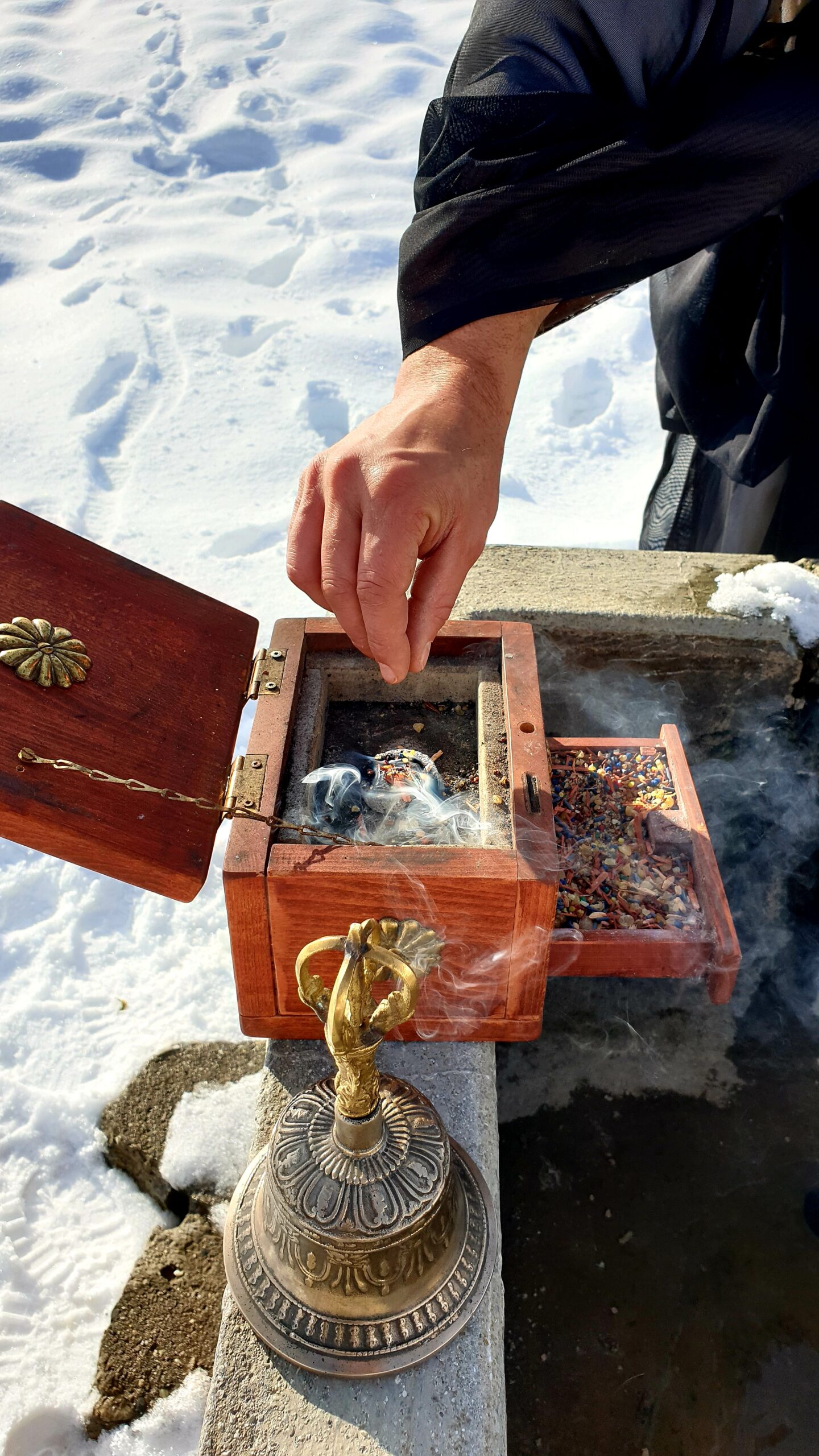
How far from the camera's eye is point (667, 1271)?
2248 millimetres

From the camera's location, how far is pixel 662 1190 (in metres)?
2.37

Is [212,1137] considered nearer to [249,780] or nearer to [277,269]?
[249,780]

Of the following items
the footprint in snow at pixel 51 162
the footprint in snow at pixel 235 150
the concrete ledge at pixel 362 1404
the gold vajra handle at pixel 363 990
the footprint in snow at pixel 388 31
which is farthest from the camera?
the footprint in snow at pixel 388 31

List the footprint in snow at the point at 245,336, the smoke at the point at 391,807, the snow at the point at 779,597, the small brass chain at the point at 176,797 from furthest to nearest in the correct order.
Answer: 1. the footprint in snow at the point at 245,336
2. the snow at the point at 779,597
3. the smoke at the point at 391,807
4. the small brass chain at the point at 176,797

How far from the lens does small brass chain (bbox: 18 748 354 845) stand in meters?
1.41

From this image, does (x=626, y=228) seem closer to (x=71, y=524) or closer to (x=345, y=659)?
(x=345, y=659)

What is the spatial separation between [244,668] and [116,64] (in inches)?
335

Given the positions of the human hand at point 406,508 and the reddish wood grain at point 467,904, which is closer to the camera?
the human hand at point 406,508

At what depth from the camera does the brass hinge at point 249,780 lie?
72.2 inches

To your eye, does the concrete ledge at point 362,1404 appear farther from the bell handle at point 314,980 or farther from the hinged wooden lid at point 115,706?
the hinged wooden lid at point 115,706

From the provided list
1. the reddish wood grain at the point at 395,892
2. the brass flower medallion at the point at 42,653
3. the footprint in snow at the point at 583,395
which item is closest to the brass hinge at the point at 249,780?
the reddish wood grain at the point at 395,892

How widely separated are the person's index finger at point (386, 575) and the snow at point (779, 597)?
1.71m

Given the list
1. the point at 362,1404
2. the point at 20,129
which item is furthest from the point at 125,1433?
the point at 20,129

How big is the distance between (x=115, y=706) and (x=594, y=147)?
142 centimetres
